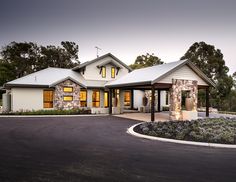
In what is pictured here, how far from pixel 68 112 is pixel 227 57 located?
4048 cm

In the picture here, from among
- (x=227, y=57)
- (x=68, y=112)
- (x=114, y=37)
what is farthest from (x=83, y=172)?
(x=227, y=57)

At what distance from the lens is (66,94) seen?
21219 millimetres

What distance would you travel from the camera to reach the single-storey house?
51.8 feet

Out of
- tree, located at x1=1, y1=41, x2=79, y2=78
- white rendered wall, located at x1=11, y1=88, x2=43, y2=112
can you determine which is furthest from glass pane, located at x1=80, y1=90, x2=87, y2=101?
tree, located at x1=1, y1=41, x2=79, y2=78

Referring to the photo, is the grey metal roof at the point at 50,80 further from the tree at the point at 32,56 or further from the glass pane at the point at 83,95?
the tree at the point at 32,56

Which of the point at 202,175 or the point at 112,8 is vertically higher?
the point at 112,8

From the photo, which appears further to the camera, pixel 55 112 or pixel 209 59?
pixel 209 59

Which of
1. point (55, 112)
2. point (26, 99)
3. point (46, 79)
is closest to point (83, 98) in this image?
point (55, 112)

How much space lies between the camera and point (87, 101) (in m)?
22.8

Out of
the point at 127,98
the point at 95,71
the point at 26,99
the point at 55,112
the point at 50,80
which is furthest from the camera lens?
the point at 127,98

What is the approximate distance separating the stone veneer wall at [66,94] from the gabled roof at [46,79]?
597mm

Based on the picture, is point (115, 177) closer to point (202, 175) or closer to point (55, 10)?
point (202, 175)

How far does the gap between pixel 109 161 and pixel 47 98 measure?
678 inches

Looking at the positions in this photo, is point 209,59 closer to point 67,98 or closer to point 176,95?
point 176,95
